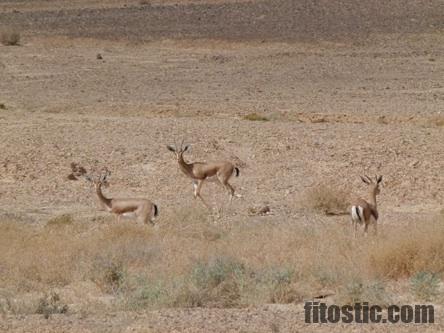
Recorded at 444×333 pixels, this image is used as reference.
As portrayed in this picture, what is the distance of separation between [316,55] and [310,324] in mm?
31068

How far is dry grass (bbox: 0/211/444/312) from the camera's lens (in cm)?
1118

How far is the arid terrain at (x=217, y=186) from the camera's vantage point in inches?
438

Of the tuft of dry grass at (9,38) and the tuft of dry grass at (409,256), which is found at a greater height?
the tuft of dry grass at (9,38)

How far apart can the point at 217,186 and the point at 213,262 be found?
831 cm

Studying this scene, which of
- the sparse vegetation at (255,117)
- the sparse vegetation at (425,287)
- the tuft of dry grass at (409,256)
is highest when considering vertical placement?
the sparse vegetation at (255,117)

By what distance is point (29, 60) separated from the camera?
3953cm

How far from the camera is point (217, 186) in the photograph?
66.7 feet

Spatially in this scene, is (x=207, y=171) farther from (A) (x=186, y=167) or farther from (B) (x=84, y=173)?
(B) (x=84, y=173)

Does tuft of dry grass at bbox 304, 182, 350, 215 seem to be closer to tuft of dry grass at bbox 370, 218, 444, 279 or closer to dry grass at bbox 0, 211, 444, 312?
dry grass at bbox 0, 211, 444, 312

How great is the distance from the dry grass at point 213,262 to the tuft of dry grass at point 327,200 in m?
1.93

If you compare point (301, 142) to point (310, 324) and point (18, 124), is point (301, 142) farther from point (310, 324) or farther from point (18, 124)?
point (310, 324)

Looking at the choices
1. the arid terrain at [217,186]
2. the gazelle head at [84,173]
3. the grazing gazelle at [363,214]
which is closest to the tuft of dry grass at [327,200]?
the arid terrain at [217,186]

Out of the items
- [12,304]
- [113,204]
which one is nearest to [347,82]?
[113,204]

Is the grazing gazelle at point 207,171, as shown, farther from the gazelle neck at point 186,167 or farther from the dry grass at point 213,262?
the dry grass at point 213,262
